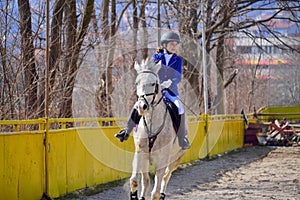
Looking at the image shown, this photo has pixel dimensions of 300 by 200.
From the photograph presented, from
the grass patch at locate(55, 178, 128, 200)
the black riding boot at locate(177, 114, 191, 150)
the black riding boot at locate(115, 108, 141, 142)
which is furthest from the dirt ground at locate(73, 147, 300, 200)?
the black riding boot at locate(115, 108, 141, 142)

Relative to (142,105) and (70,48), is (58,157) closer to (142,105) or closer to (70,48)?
(142,105)

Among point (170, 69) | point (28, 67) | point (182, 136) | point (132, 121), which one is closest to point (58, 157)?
point (132, 121)

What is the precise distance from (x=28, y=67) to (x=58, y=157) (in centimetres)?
284

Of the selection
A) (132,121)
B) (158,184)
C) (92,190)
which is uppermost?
(132,121)

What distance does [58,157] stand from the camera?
9688 millimetres

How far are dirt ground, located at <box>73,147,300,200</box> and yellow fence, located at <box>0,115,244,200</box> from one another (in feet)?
1.57

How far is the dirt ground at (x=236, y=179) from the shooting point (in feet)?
35.3

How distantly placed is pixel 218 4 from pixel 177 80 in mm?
16466

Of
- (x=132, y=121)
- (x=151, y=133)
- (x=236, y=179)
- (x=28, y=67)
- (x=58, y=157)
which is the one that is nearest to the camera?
(x=151, y=133)

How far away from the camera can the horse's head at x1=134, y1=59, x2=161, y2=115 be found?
7.61 metres

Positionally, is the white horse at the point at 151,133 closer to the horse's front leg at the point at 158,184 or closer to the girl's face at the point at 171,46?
the horse's front leg at the point at 158,184

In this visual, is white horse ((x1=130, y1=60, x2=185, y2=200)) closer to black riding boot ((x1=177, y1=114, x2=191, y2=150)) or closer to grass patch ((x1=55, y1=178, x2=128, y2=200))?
black riding boot ((x1=177, y1=114, x2=191, y2=150))

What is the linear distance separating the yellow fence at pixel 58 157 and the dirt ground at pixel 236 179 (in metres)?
0.48

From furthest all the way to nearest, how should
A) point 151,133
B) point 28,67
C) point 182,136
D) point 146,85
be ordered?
point 28,67 → point 182,136 → point 151,133 → point 146,85
